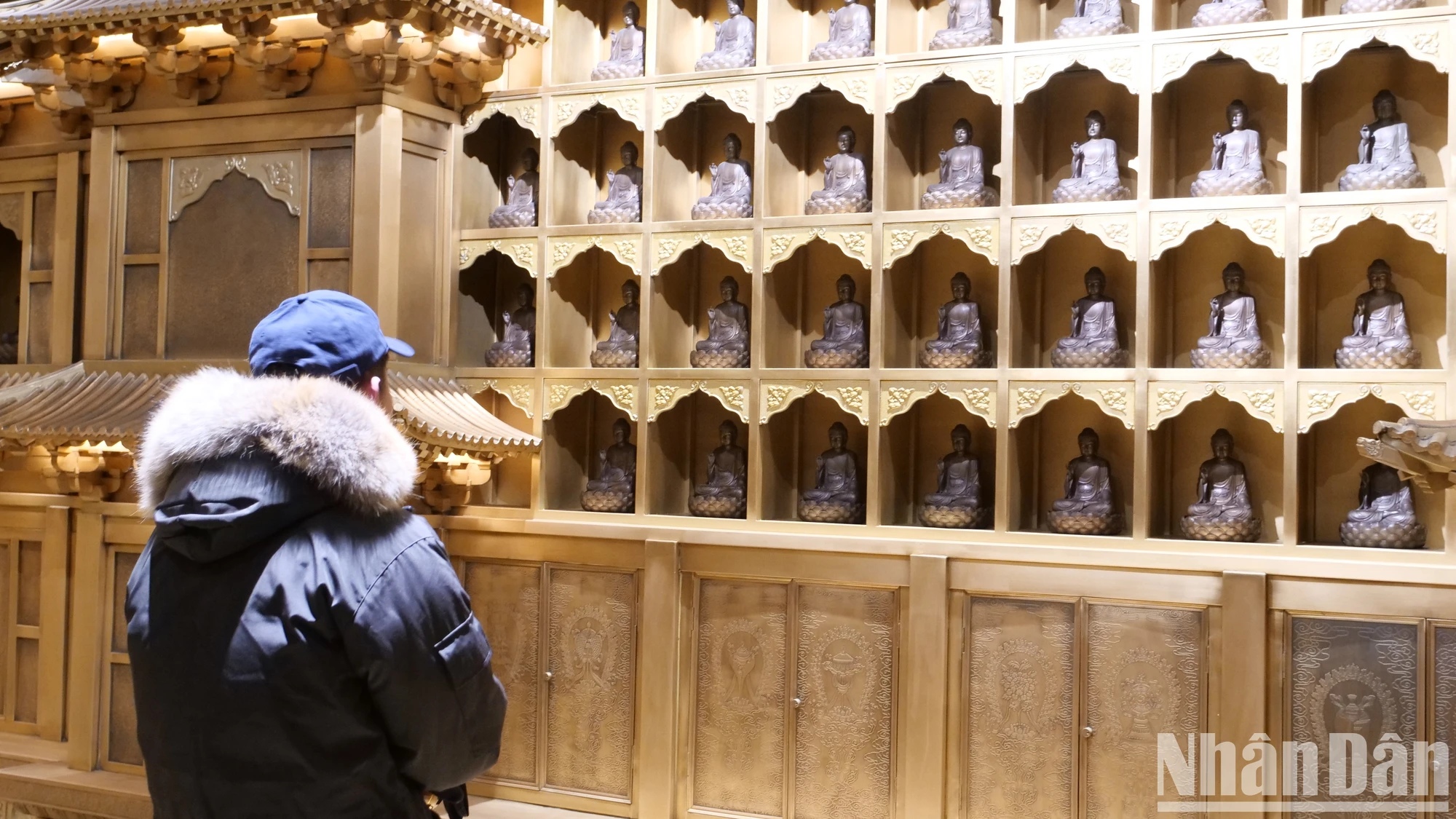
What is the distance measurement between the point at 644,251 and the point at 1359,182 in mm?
2622

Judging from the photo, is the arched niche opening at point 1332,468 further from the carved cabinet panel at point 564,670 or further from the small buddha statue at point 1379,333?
the carved cabinet panel at point 564,670

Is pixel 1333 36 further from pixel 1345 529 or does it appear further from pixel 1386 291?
pixel 1345 529

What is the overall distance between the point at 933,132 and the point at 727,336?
1.19 metres

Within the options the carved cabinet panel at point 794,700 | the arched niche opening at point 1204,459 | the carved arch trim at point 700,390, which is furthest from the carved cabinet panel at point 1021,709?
the carved arch trim at point 700,390

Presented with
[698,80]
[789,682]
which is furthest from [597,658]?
[698,80]

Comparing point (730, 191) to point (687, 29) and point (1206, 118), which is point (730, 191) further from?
point (1206, 118)

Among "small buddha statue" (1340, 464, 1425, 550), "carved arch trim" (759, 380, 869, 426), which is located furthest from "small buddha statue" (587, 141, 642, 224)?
"small buddha statue" (1340, 464, 1425, 550)

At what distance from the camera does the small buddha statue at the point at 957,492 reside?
4.89m

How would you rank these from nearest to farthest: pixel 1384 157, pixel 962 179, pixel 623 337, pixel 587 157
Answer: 1. pixel 1384 157
2. pixel 962 179
3. pixel 623 337
4. pixel 587 157

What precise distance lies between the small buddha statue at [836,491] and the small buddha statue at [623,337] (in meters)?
0.89

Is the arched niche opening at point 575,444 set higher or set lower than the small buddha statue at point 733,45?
lower

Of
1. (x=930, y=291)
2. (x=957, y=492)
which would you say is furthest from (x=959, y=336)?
(x=957, y=492)

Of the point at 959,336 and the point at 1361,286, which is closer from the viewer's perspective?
the point at 1361,286

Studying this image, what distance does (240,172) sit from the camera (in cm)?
525
